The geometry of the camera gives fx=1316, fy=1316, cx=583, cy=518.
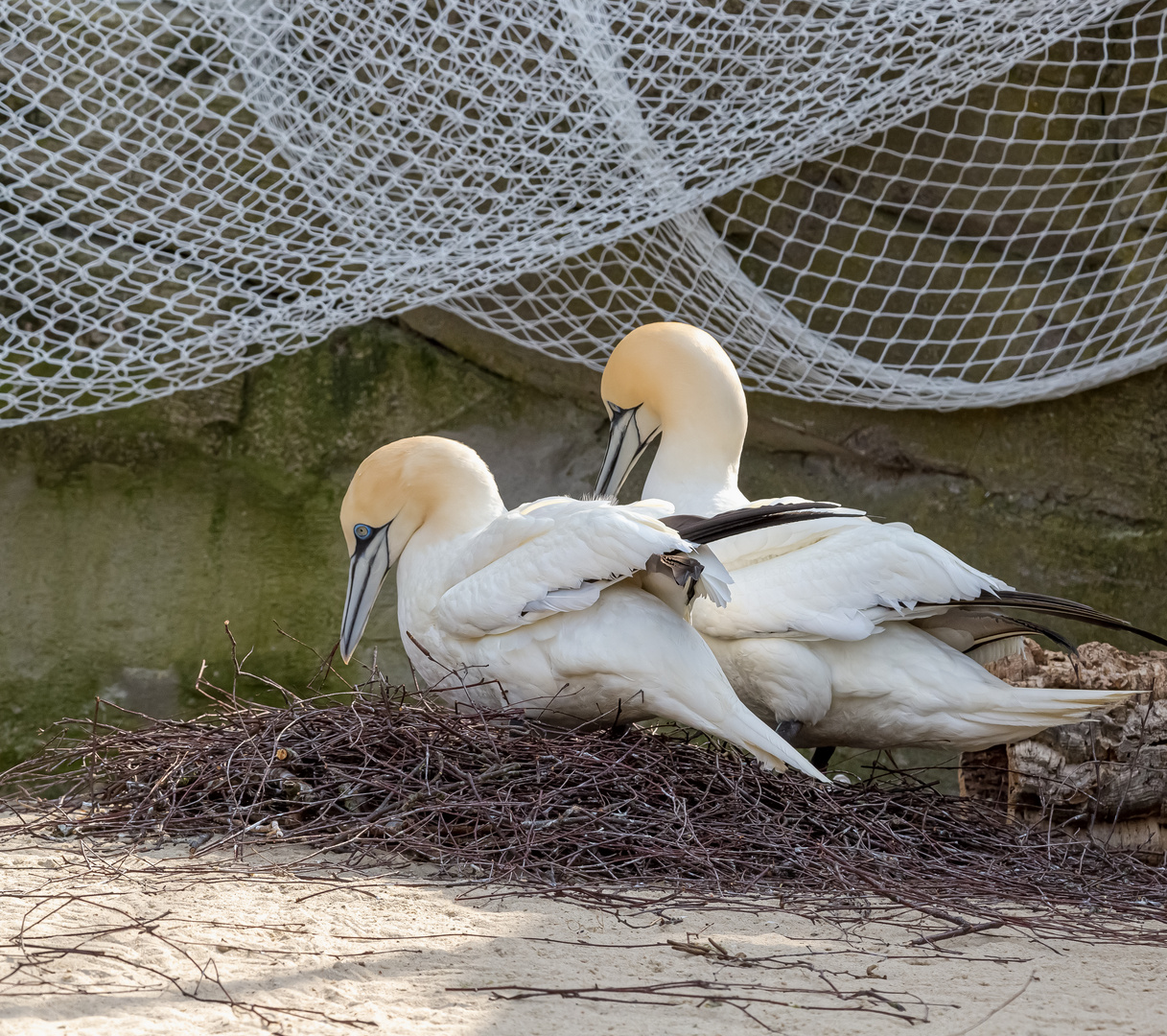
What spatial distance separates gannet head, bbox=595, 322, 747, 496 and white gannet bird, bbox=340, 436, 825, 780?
725mm

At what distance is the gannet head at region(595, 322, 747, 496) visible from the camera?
12.4 ft

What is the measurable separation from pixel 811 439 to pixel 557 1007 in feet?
12.3

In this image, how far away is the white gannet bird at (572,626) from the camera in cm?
279

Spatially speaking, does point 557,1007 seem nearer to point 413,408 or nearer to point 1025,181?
point 413,408

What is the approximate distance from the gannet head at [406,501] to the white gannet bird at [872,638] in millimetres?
645

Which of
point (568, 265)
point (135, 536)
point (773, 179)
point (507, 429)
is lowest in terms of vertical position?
point (135, 536)

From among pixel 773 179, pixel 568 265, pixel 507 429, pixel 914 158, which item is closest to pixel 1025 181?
pixel 914 158

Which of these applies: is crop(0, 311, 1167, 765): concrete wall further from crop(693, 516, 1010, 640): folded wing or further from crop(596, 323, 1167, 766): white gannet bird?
crop(693, 516, 1010, 640): folded wing

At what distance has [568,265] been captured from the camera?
4.91m

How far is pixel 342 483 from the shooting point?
514 centimetres

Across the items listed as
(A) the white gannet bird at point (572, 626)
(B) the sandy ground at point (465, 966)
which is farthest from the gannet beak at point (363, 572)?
(B) the sandy ground at point (465, 966)

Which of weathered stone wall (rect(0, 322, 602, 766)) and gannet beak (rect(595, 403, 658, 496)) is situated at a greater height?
gannet beak (rect(595, 403, 658, 496))

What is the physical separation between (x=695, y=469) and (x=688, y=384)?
25 centimetres

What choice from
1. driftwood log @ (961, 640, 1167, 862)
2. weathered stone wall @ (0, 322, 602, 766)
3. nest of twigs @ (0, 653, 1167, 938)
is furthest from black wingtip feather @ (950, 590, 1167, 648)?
weathered stone wall @ (0, 322, 602, 766)
